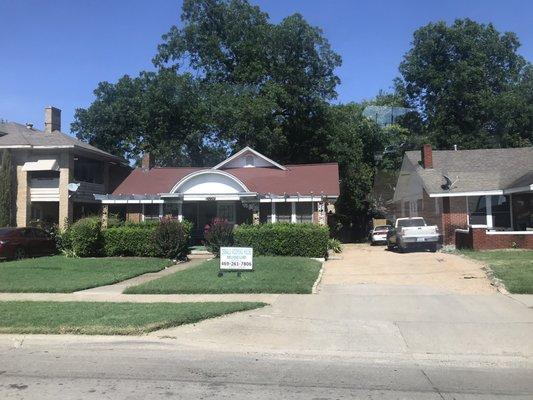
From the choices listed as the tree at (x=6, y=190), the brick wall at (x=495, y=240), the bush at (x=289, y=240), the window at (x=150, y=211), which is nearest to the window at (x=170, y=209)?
the window at (x=150, y=211)

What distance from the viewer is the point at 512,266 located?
55.0 ft

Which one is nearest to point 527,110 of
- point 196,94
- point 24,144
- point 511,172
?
point 511,172

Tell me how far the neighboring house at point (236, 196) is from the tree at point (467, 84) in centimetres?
2430

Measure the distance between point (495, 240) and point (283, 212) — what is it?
10.2 meters

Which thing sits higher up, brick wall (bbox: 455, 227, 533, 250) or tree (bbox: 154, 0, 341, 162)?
tree (bbox: 154, 0, 341, 162)

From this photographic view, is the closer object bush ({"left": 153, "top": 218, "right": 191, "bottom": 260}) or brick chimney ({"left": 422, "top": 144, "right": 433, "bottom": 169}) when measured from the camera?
bush ({"left": 153, "top": 218, "right": 191, "bottom": 260})

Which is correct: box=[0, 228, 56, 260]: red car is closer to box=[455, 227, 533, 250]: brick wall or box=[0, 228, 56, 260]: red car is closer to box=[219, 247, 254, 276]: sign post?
box=[219, 247, 254, 276]: sign post

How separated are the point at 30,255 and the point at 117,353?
58.3ft

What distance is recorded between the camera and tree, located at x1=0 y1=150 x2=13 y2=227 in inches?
1220

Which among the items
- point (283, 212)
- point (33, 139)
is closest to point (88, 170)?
point (33, 139)

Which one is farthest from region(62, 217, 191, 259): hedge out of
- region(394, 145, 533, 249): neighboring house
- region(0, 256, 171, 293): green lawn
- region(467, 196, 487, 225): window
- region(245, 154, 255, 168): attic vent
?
region(467, 196, 487, 225): window

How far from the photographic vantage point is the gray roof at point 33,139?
105ft

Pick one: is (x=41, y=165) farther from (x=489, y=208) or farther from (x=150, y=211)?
(x=489, y=208)

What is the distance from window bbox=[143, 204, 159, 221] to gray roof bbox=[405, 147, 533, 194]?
555 inches
